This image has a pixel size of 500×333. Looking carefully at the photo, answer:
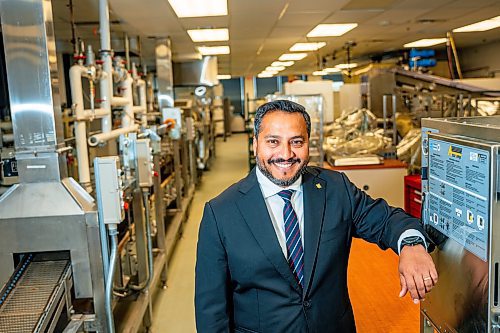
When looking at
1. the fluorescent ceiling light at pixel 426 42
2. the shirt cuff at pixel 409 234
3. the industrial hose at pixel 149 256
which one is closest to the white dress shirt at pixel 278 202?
the shirt cuff at pixel 409 234

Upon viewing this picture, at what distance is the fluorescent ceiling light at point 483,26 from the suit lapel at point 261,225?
5.51 meters

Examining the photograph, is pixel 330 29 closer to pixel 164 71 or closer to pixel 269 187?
pixel 164 71

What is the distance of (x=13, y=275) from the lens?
7.29ft

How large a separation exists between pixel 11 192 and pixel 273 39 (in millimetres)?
5354

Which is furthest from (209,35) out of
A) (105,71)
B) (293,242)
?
(293,242)

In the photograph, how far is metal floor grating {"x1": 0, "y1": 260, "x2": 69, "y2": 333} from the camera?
1.90m

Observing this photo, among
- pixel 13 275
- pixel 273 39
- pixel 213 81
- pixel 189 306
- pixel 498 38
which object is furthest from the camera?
pixel 213 81

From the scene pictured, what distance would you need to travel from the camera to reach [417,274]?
130 cm

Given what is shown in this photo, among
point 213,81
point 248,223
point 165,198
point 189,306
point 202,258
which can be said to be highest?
point 213,81

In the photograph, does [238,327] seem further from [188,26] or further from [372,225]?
[188,26]

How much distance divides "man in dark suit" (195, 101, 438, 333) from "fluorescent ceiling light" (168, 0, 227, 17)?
118 inches

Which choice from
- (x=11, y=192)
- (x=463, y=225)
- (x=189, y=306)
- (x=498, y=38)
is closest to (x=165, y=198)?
(x=189, y=306)

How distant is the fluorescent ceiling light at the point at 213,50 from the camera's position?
7.73 meters

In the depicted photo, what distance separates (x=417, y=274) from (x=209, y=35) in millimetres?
5496
